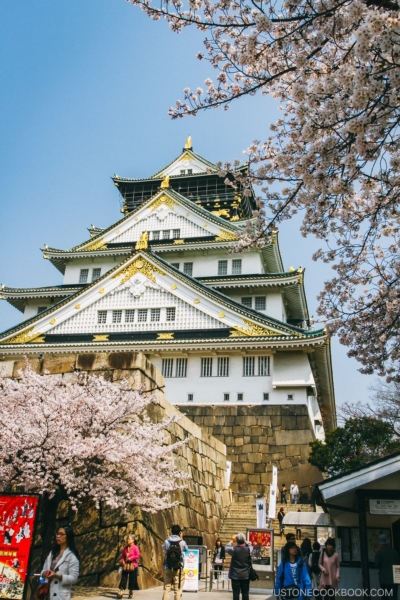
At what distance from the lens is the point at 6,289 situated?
3478 cm

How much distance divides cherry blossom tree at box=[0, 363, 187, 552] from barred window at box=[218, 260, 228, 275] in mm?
22989

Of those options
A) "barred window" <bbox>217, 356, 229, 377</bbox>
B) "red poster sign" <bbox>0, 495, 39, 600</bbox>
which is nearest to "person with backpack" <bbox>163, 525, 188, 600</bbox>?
"red poster sign" <bbox>0, 495, 39, 600</bbox>

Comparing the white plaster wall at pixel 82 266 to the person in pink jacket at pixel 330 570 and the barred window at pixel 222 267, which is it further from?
the person in pink jacket at pixel 330 570

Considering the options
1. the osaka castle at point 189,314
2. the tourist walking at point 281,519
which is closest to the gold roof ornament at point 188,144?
the osaka castle at point 189,314

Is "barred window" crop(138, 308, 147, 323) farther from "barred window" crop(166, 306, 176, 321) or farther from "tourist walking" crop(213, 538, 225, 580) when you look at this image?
"tourist walking" crop(213, 538, 225, 580)

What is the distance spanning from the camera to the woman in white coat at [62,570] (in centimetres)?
568

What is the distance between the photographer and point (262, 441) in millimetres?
24875

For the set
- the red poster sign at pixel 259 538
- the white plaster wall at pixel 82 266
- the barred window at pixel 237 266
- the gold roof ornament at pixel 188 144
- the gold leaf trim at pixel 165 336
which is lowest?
the red poster sign at pixel 259 538

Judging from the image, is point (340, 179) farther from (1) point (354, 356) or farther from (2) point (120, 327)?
(2) point (120, 327)

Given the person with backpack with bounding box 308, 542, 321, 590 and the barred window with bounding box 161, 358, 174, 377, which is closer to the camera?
the person with backpack with bounding box 308, 542, 321, 590

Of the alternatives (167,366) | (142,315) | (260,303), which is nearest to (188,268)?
(260,303)

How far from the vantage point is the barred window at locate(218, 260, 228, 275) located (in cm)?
3360

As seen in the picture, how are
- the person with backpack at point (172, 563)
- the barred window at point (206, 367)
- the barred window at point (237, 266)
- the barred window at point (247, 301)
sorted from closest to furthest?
the person with backpack at point (172, 563)
the barred window at point (206, 367)
the barred window at point (247, 301)
the barred window at point (237, 266)

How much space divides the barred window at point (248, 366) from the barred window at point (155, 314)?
492cm
